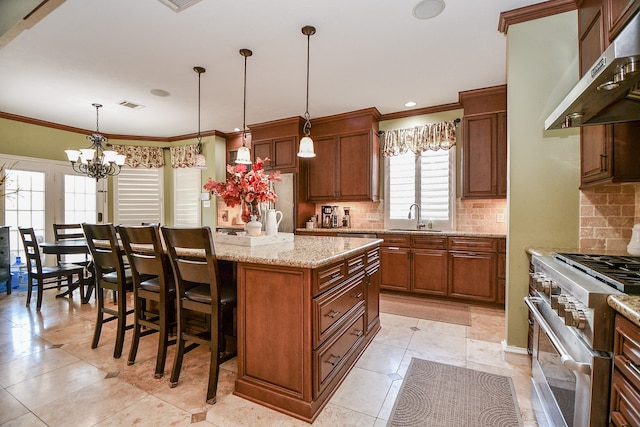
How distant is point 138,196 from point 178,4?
4.78 m

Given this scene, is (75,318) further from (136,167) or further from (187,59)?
(136,167)

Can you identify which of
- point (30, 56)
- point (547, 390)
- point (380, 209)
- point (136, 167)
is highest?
point (30, 56)

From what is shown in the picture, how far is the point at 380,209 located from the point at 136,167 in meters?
4.91

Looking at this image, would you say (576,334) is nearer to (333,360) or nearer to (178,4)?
(333,360)

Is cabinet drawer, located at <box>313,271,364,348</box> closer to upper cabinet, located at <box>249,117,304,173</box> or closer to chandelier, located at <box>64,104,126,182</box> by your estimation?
upper cabinet, located at <box>249,117,304,173</box>

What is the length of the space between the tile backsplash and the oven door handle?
0.81 m

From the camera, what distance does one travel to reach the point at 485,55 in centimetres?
289

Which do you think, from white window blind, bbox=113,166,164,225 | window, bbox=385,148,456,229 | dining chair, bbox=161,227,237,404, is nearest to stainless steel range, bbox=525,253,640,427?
dining chair, bbox=161,227,237,404

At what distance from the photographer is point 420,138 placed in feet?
14.1

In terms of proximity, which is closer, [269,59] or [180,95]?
[269,59]

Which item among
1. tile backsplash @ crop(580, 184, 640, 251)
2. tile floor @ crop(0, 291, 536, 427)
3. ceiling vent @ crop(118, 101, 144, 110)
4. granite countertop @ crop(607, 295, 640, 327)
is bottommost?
tile floor @ crop(0, 291, 536, 427)

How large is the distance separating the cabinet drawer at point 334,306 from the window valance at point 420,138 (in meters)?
2.69

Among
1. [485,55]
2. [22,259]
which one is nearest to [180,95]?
[485,55]

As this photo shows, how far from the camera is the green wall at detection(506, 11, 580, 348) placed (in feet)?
7.06
